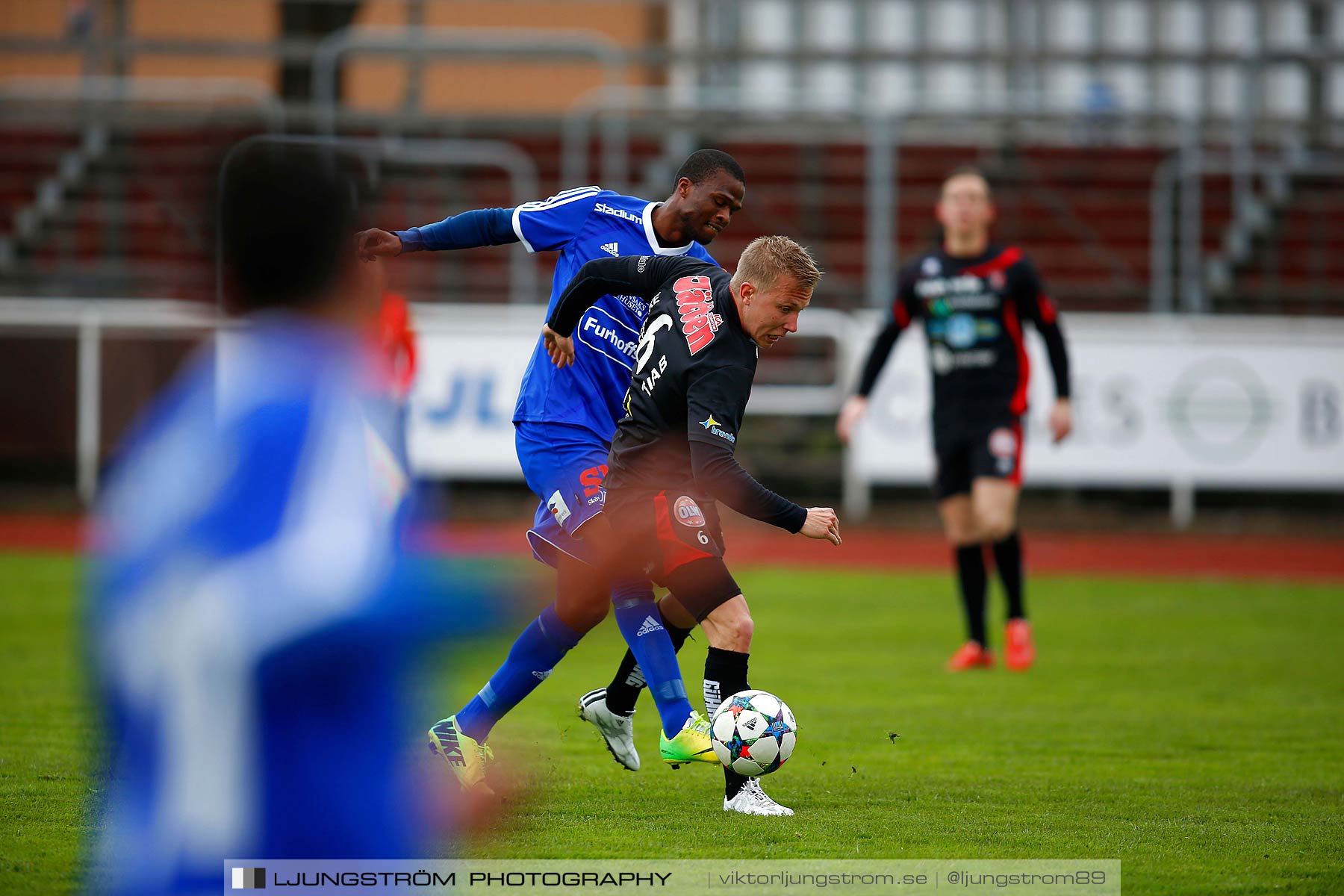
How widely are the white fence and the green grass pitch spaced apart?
456cm

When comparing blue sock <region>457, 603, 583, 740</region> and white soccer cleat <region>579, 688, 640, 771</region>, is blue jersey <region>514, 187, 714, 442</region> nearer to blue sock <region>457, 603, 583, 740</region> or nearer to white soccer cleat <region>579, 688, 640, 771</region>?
blue sock <region>457, 603, 583, 740</region>

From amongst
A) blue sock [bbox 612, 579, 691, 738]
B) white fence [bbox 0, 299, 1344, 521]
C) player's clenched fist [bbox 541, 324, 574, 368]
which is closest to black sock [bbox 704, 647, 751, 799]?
blue sock [bbox 612, 579, 691, 738]

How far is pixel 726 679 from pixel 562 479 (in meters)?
0.95

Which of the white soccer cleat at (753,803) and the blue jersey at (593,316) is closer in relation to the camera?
the white soccer cleat at (753,803)

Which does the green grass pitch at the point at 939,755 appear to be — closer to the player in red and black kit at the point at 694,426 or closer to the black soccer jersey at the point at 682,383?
the player in red and black kit at the point at 694,426

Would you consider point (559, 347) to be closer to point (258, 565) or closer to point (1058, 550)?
point (258, 565)

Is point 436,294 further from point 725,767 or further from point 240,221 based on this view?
point 240,221

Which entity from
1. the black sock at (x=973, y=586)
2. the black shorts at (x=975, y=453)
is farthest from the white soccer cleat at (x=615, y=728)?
the black shorts at (x=975, y=453)

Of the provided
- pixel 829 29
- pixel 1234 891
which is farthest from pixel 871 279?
pixel 1234 891

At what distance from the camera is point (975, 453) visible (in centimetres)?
822

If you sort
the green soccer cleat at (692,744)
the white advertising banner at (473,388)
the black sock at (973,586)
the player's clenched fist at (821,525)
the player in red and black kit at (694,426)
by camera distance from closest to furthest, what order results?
1. the player's clenched fist at (821,525)
2. the player in red and black kit at (694,426)
3. the green soccer cleat at (692,744)
4. the black sock at (973,586)
5. the white advertising banner at (473,388)

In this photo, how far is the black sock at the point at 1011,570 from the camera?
8.27 metres

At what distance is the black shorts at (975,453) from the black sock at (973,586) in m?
0.34

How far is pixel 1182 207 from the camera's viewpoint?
1833cm
